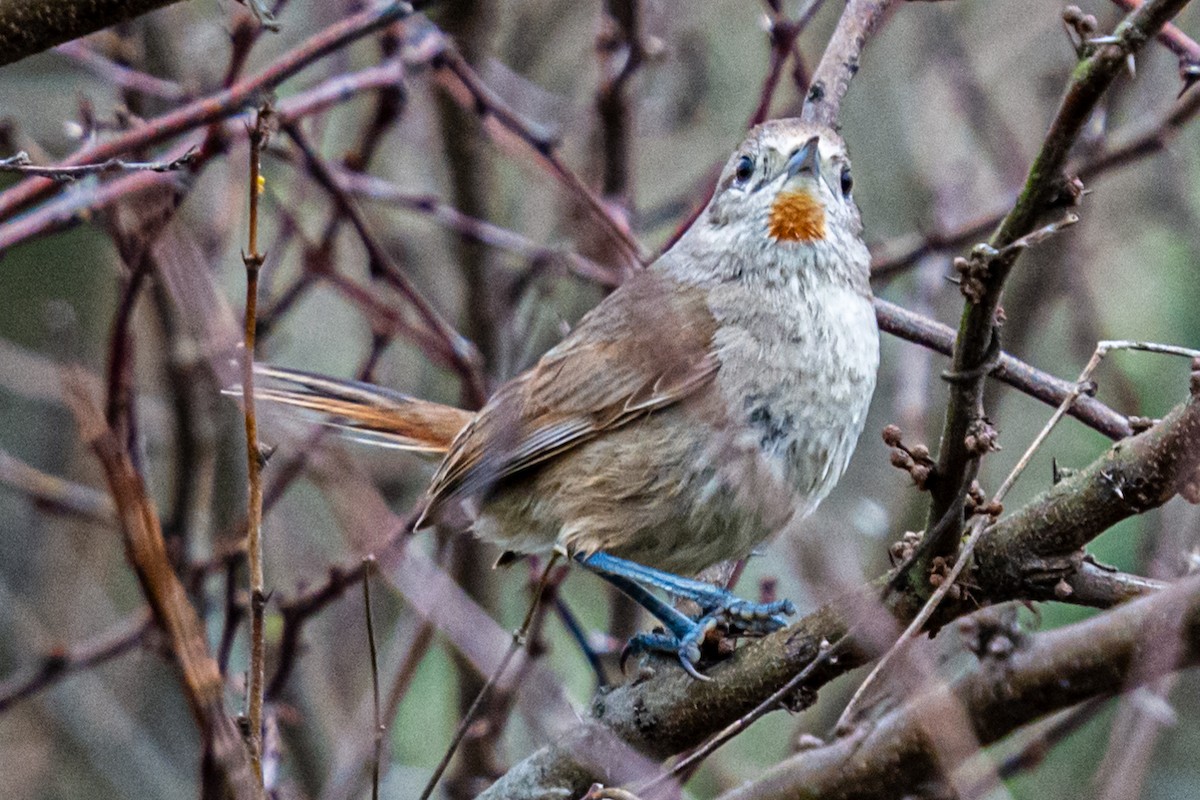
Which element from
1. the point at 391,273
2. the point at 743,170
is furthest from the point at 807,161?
the point at 391,273

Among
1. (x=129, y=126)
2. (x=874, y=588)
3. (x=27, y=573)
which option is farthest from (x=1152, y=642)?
(x=27, y=573)

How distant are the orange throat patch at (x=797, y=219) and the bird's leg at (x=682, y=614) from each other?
2.92 ft

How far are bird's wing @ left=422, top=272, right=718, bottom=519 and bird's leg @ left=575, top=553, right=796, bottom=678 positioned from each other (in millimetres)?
347

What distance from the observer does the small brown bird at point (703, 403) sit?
339 cm

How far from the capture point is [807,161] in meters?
3.58

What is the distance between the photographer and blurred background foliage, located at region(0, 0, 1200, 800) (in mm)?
4926

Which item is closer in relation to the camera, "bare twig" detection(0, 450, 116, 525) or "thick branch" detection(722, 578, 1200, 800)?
"thick branch" detection(722, 578, 1200, 800)

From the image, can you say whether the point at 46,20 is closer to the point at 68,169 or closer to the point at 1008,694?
the point at 68,169

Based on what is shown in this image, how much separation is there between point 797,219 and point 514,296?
1.42 metres

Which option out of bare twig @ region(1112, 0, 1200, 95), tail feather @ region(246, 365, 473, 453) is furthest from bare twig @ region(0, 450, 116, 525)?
bare twig @ region(1112, 0, 1200, 95)

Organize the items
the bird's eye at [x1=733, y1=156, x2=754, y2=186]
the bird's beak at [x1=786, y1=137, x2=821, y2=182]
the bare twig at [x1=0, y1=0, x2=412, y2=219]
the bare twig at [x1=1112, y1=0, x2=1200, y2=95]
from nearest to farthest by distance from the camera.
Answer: the bare twig at [x1=1112, y1=0, x2=1200, y2=95], the bare twig at [x1=0, y1=0, x2=412, y2=219], the bird's beak at [x1=786, y1=137, x2=821, y2=182], the bird's eye at [x1=733, y1=156, x2=754, y2=186]

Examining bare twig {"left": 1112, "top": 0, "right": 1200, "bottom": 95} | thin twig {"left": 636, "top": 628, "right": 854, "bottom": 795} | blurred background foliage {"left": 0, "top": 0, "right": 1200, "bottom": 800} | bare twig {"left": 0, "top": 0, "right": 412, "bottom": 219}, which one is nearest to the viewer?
thin twig {"left": 636, "top": 628, "right": 854, "bottom": 795}

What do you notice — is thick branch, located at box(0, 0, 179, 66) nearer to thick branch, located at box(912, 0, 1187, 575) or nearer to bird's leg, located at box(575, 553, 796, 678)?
thick branch, located at box(912, 0, 1187, 575)

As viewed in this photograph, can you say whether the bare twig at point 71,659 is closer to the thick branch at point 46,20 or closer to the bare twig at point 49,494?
the bare twig at point 49,494
